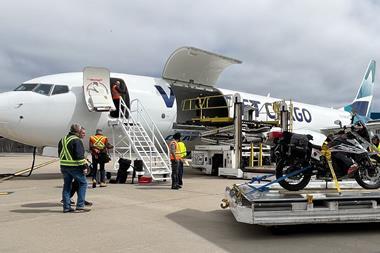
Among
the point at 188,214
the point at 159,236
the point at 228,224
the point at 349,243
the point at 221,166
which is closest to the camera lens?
the point at 349,243

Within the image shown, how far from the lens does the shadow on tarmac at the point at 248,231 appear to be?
17.1 ft

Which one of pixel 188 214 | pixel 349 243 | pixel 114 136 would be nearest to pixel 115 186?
pixel 114 136

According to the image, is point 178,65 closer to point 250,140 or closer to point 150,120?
point 150,120

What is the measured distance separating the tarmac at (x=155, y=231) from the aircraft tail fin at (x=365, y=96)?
20.5m

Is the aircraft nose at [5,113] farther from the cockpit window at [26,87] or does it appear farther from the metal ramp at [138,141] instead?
the metal ramp at [138,141]

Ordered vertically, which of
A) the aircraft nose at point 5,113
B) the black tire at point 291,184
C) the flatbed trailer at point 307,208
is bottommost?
the flatbed trailer at point 307,208

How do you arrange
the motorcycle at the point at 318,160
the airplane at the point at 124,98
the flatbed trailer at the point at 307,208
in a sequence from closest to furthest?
the flatbed trailer at the point at 307,208, the motorcycle at the point at 318,160, the airplane at the point at 124,98

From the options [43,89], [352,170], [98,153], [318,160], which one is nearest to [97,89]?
[43,89]

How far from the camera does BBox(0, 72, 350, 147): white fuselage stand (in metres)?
11.6

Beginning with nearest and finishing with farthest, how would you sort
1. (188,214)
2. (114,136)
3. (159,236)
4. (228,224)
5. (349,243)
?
(349,243) → (159,236) → (228,224) → (188,214) → (114,136)

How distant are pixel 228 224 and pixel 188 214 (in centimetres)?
101

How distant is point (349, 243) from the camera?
505cm

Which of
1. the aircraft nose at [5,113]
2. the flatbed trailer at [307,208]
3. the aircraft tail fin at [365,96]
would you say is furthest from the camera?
the aircraft tail fin at [365,96]

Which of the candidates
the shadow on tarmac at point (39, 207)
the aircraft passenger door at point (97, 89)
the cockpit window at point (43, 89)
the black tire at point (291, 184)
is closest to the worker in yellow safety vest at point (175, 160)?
the aircraft passenger door at point (97, 89)
